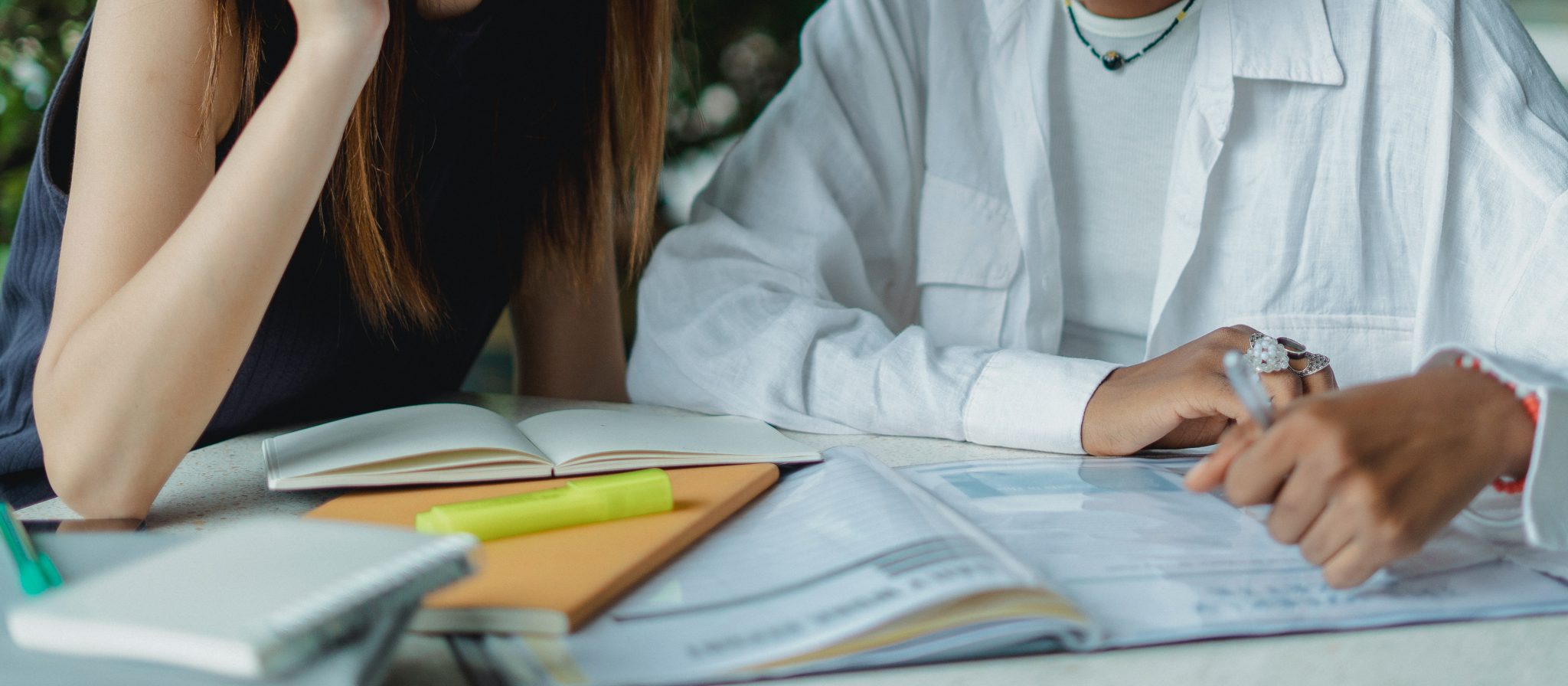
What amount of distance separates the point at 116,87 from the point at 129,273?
126 mm

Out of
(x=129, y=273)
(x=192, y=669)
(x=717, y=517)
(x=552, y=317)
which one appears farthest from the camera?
(x=552, y=317)

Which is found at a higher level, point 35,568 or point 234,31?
point 234,31

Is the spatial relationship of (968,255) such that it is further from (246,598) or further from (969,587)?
(246,598)

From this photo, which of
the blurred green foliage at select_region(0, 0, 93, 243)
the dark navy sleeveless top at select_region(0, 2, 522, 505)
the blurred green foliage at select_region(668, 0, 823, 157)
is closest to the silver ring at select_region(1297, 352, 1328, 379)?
the dark navy sleeveless top at select_region(0, 2, 522, 505)

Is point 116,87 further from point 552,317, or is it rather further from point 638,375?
point 552,317

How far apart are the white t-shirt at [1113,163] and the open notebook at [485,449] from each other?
1.67 ft

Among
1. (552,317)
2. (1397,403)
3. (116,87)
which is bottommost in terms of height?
(552,317)

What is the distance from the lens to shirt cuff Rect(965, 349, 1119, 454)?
2.59 ft

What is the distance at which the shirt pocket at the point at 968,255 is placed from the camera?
112cm

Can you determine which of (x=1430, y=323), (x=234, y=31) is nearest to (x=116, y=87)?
(x=234, y=31)

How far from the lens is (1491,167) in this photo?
2.88 feet

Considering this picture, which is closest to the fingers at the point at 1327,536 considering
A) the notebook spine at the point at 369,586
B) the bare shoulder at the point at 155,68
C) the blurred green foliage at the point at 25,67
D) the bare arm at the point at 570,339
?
the notebook spine at the point at 369,586

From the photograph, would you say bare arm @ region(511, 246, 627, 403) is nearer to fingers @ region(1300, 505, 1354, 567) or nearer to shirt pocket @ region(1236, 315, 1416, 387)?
shirt pocket @ region(1236, 315, 1416, 387)

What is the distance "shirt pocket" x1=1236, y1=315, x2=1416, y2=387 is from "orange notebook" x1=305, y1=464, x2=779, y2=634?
0.58 metres
